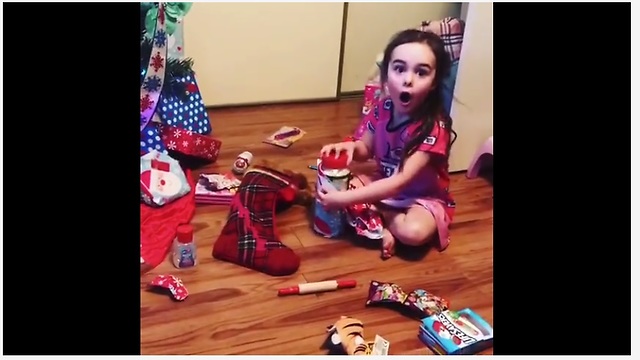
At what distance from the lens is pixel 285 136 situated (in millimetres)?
1853

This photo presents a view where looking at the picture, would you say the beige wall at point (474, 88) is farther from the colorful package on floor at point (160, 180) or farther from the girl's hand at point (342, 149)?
the colorful package on floor at point (160, 180)

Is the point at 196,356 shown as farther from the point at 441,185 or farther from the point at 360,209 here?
the point at 441,185

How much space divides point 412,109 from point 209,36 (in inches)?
31.1

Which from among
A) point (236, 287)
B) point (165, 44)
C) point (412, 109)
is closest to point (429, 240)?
point (412, 109)

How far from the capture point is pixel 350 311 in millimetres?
1254

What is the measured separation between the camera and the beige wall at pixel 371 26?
66.8 inches

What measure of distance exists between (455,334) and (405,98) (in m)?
0.49

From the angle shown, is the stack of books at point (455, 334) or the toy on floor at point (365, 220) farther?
the toy on floor at point (365, 220)

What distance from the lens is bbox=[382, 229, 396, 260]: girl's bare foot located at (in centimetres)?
142

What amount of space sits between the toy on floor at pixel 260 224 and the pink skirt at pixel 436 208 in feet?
0.59

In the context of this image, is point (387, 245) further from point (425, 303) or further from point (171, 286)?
point (171, 286)

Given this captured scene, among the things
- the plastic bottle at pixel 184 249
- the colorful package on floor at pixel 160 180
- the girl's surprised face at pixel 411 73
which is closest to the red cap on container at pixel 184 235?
the plastic bottle at pixel 184 249

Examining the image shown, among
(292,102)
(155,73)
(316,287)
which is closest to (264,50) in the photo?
(292,102)

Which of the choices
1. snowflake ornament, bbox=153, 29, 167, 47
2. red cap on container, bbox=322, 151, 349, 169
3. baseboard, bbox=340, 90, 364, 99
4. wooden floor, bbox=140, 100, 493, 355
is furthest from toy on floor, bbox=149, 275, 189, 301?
baseboard, bbox=340, 90, 364, 99
